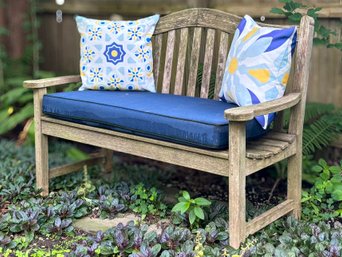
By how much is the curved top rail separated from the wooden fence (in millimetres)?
654

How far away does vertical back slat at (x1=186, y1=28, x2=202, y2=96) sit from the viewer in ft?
10.4

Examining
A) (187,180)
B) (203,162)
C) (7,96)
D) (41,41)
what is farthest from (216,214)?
(41,41)

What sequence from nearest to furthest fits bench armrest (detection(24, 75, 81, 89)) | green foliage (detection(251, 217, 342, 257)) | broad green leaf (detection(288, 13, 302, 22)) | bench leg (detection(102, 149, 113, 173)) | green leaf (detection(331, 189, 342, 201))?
green foliage (detection(251, 217, 342, 257)) → green leaf (detection(331, 189, 342, 201)) → broad green leaf (detection(288, 13, 302, 22)) → bench armrest (detection(24, 75, 81, 89)) → bench leg (detection(102, 149, 113, 173))

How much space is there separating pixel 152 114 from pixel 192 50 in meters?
0.74

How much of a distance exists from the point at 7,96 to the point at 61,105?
1595mm

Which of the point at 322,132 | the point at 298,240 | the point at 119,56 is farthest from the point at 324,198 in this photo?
the point at 119,56

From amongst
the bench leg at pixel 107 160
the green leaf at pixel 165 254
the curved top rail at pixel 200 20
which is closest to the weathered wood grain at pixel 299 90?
the curved top rail at pixel 200 20

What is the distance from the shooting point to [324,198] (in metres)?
3.00

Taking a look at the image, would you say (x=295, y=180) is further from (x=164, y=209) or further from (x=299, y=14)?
(x=299, y=14)

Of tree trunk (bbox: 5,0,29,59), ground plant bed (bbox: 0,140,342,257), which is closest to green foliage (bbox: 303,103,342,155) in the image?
ground plant bed (bbox: 0,140,342,257)

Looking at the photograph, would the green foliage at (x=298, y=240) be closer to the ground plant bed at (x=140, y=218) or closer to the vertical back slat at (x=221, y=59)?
the ground plant bed at (x=140, y=218)

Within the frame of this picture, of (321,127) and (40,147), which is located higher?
(321,127)

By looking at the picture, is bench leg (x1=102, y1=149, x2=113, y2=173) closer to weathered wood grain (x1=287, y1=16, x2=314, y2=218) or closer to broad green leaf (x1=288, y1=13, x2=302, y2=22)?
weathered wood grain (x1=287, y1=16, x2=314, y2=218)

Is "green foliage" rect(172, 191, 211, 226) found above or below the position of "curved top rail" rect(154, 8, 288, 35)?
below
